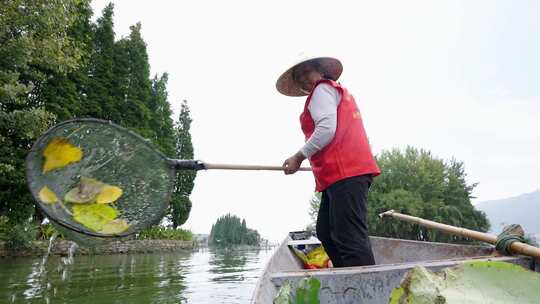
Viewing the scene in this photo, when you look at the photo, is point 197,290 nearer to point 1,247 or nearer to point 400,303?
point 400,303

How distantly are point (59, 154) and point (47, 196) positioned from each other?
289 millimetres

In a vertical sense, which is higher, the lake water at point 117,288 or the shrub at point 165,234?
the shrub at point 165,234

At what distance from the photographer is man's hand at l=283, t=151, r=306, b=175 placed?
249cm

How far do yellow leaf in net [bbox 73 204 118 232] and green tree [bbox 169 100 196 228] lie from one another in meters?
23.9

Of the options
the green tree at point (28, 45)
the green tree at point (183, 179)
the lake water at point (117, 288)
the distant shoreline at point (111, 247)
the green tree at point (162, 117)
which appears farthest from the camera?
the green tree at point (183, 179)

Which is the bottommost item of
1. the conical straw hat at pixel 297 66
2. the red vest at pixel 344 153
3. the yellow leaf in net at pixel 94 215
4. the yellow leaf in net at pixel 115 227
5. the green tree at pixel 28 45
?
the yellow leaf in net at pixel 115 227

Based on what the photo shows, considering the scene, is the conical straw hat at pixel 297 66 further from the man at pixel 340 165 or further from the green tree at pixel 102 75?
the green tree at pixel 102 75

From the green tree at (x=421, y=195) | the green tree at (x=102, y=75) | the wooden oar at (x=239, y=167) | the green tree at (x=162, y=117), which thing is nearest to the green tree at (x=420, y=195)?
the green tree at (x=421, y=195)

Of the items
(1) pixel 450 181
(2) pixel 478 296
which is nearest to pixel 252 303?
(2) pixel 478 296

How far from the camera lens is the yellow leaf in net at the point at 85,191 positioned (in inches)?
91.6

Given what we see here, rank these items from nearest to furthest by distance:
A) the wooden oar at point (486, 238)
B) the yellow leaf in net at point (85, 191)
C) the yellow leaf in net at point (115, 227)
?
1. the wooden oar at point (486, 238)
2. the yellow leaf in net at point (115, 227)
3. the yellow leaf in net at point (85, 191)

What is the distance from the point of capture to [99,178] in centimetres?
247

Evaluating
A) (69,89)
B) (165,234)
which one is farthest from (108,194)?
(165,234)

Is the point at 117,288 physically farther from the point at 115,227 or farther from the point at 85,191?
the point at 115,227
